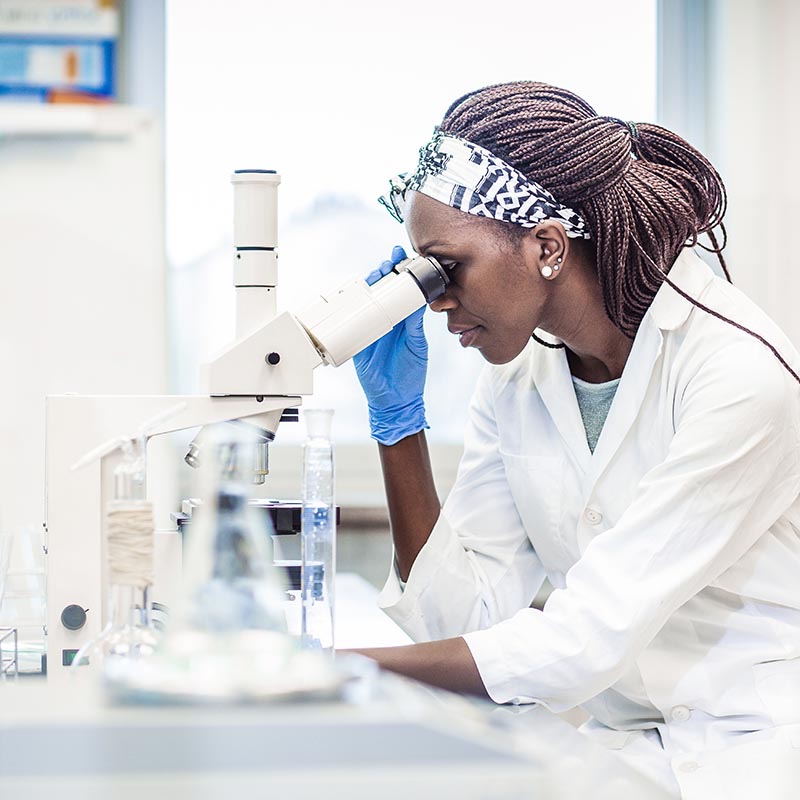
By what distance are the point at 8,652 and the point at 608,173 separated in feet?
3.27

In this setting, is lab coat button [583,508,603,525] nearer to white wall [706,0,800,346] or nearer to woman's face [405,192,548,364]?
woman's face [405,192,548,364]

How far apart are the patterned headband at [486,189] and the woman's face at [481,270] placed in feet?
Answer: 0.07

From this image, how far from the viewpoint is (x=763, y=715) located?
1.35 meters

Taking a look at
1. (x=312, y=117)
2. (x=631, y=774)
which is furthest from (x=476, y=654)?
(x=312, y=117)

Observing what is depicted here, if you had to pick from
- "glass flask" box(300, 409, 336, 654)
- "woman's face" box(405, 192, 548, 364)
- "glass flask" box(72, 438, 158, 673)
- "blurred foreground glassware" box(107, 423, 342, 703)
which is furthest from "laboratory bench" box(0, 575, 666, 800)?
"woman's face" box(405, 192, 548, 364)

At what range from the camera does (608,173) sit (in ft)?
4.73

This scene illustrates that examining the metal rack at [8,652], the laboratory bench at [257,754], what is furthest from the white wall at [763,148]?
the laboratory bench at [257,754]

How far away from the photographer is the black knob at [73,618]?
118 cm

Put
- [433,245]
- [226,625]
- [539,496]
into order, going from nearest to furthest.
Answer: [226,625] < [433,245] < [539,496]

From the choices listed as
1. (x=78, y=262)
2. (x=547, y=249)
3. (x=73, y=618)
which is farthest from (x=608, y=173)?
(x=78, y=262)

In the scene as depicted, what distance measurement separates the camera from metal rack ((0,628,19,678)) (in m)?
1.28

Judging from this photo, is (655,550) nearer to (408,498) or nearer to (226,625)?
(408,498)

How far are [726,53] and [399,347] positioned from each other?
161 cm

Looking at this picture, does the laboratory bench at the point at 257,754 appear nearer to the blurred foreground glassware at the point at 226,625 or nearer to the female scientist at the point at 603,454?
the blurred foreground glassware at the point at 226,625
